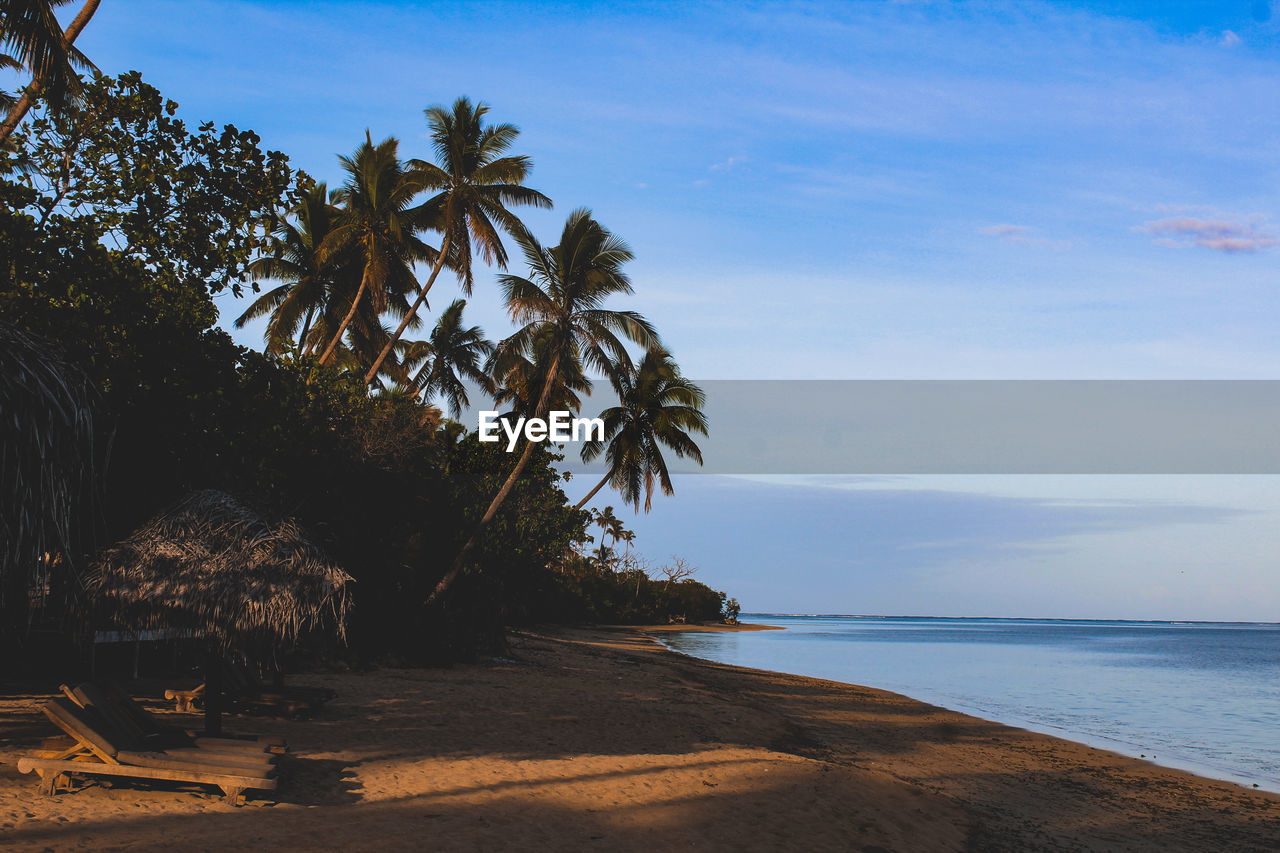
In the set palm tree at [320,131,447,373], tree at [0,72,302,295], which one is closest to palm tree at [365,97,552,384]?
palm tree at [320,131,447,373]

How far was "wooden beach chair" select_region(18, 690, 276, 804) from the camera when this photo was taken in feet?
22.9

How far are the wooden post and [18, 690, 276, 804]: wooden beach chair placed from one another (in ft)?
3.50

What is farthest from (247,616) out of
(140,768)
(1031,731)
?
(1031,731)

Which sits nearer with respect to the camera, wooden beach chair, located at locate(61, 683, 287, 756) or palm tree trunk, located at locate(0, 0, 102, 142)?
wooden beach chair, located at locate(61, 683, 287, 756)

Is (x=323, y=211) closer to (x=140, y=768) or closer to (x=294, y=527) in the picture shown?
(x=294, y=527)

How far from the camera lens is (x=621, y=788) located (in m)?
8.81

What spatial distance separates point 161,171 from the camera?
484 inches

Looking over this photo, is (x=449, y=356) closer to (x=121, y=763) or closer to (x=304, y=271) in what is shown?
(x=304, y=271)

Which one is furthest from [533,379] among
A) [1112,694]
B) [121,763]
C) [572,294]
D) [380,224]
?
[1112,694]

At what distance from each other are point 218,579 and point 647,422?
2424cm

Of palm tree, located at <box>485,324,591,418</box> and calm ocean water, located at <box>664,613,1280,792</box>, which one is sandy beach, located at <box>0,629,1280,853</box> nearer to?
calm ocean water, located at <box>664,613,1280,792</box>

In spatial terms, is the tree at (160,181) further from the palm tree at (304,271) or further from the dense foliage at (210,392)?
the palm tree at (304,271)

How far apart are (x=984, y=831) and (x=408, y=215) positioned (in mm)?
22210

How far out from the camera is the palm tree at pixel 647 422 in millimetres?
32094
